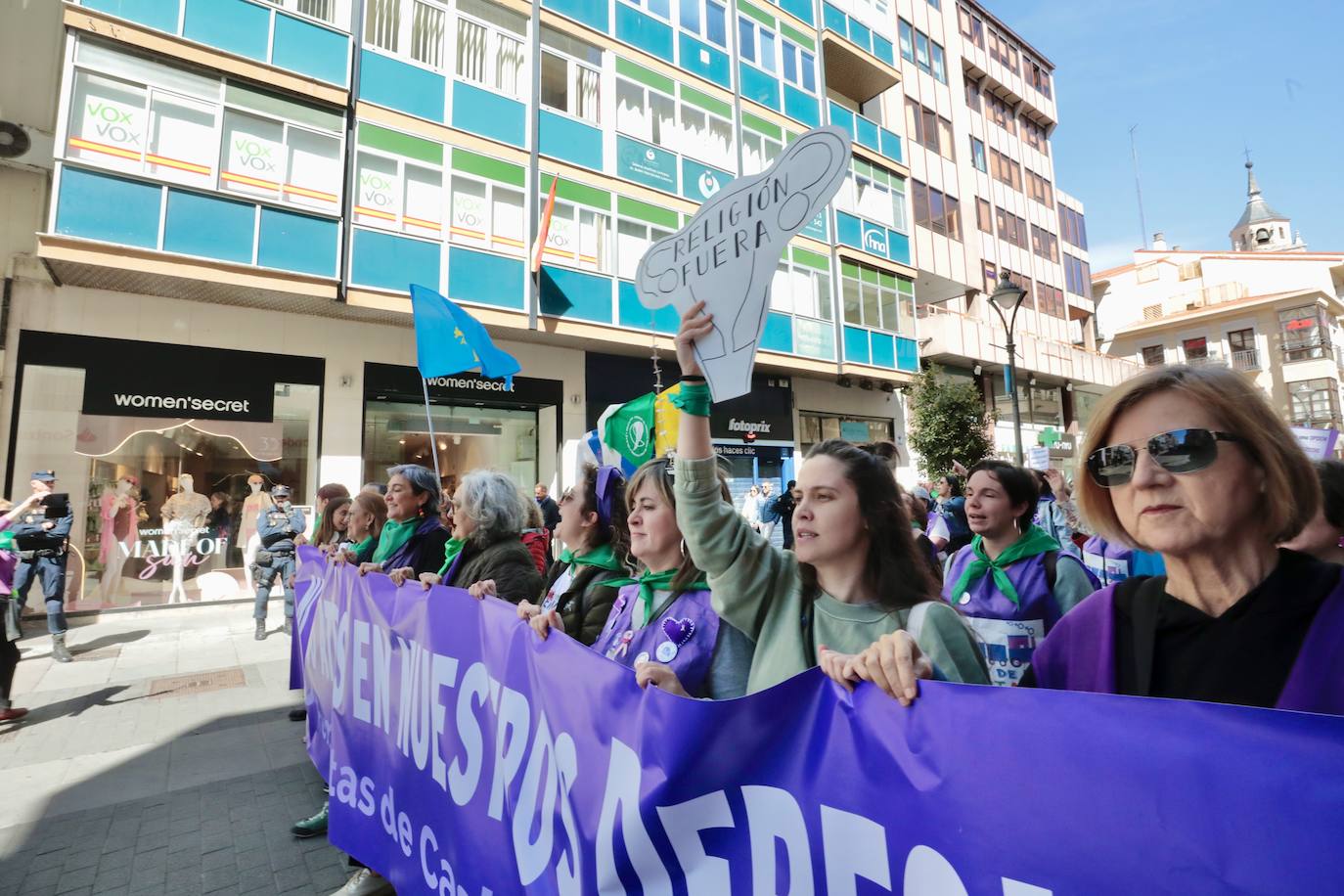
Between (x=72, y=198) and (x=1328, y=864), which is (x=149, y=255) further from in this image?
(x=1328, y=864)

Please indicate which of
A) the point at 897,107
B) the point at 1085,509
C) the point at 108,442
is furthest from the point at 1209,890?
the point at 897,107

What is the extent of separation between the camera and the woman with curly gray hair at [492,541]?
319 cm

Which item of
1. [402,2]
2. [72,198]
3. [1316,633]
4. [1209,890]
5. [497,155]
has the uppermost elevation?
[402,2]

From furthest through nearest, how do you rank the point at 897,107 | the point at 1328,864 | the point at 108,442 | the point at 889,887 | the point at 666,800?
the point at 897,107
the point at 108,442
the point at 666,800
the point at 889,887
the point at 1328,864

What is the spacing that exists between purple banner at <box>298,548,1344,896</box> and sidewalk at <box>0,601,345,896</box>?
153 cm

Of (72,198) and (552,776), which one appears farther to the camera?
(72,198)

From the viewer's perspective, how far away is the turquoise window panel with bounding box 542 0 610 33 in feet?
45.1

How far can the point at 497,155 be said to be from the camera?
500 inches

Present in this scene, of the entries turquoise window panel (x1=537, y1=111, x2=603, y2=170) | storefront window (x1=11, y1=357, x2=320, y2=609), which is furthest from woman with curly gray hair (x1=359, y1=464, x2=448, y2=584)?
turquoise window panel (x1=537, y1=111, x2=603, y2=170)

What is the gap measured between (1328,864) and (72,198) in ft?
40.7

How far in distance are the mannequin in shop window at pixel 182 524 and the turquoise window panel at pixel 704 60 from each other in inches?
529

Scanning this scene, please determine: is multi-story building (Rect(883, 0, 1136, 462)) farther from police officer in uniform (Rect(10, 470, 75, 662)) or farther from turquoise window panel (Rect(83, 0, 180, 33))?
police officer in uniform (Rect(10, 470, 75, 662))

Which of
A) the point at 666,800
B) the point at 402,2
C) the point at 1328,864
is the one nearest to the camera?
the point at 1328,864

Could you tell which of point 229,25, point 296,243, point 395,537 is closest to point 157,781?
point 395,537
